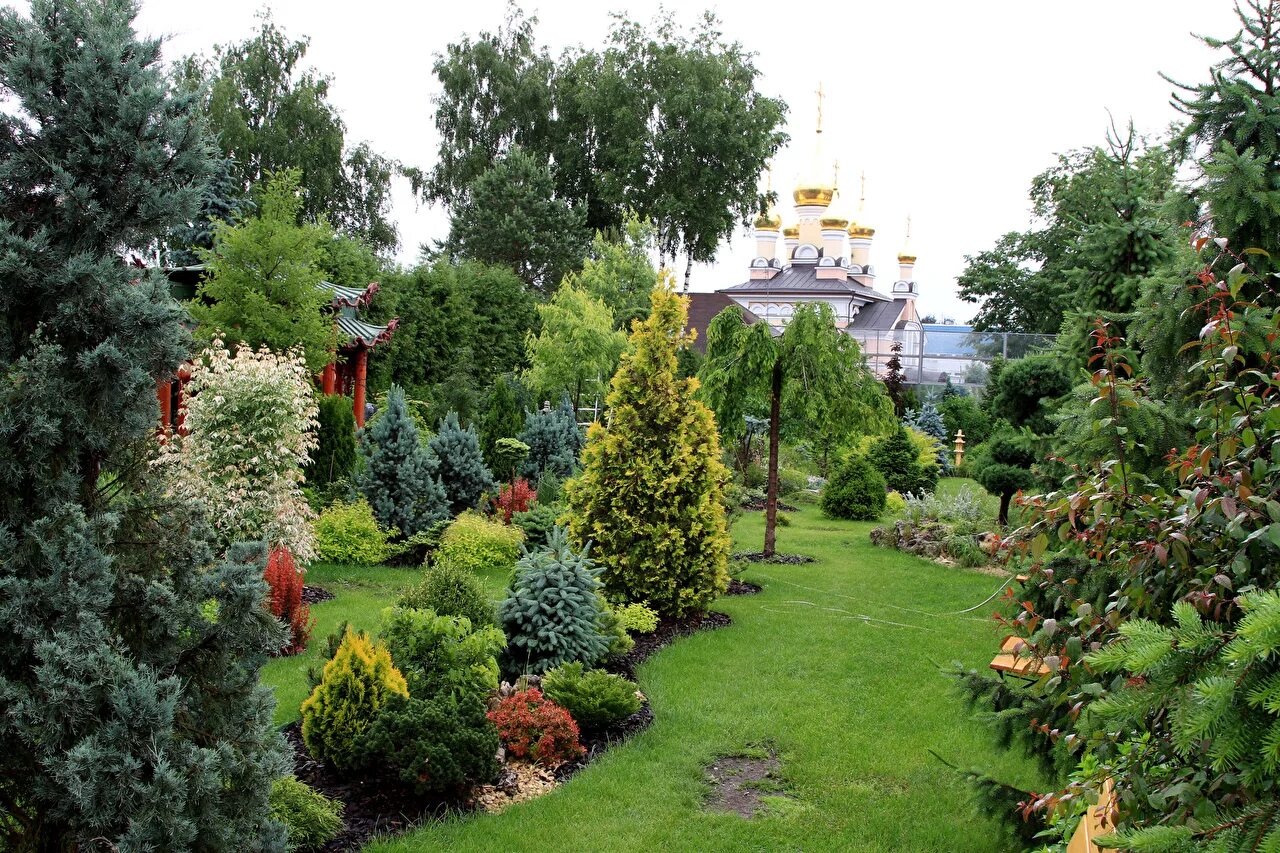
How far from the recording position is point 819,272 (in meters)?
49.3

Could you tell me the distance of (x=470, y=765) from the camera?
5.28 metres

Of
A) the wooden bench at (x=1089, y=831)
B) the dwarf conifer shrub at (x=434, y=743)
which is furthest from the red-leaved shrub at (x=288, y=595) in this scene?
the wooden bench at (x=1089, y=831)

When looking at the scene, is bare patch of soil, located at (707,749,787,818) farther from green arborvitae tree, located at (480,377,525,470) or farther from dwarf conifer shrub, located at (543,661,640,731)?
green arborvitae tree, located at (480,377,525,470)

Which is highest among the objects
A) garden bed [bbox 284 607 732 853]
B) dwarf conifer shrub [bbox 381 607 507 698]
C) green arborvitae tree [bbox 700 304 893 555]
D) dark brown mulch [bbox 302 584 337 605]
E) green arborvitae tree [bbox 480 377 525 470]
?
green arborvitae tree [bbox 700 304 893 555]

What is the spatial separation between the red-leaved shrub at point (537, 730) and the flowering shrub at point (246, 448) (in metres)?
4.38

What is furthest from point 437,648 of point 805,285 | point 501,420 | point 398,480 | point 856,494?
point 805,285

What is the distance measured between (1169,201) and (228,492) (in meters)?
8.41

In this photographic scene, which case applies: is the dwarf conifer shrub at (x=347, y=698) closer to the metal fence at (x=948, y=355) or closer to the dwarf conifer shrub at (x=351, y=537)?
the dwarf conifer shrub at (x=351, y=537)

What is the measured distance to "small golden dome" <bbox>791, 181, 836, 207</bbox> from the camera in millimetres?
49250

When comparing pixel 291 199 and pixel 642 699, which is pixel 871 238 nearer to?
pixel 291 199

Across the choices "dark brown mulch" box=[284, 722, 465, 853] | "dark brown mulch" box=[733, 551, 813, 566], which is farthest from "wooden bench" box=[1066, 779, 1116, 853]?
"dark brown mulch" box=[733, 551, 813, 566]

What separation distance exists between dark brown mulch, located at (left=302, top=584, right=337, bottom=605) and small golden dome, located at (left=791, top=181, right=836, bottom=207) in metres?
43.2

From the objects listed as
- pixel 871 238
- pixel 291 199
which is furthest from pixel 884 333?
pixel 291 199

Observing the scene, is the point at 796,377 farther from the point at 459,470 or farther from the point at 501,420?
the point at 501,420
